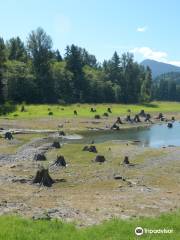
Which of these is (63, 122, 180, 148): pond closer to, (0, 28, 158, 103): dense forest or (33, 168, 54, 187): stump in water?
(33, 168, 54, 187): stump in water

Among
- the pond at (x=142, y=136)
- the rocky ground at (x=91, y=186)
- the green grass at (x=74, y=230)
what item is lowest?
the pond at (x=142, y=136)

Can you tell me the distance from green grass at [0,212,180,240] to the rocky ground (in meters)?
2.43

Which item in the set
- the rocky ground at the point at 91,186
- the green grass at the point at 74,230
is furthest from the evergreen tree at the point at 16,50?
the green grass at the point at 74,230

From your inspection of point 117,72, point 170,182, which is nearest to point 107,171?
point 170,182

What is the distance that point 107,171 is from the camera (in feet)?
139

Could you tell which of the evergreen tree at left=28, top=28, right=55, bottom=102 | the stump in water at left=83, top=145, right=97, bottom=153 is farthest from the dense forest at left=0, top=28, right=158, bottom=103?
the stump in water at left=83, top=145, right=97, bottom=153

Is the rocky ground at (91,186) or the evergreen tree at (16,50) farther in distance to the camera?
the evergreen tree at (16,50)

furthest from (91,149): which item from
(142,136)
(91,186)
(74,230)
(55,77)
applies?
(55,77)

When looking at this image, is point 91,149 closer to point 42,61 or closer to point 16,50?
point 42,61

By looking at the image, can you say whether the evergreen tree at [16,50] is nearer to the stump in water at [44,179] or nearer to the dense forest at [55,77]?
the dense forest at [55,77]

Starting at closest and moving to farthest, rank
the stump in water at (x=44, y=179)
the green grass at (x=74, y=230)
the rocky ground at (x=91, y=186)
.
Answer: the green grass at (x=74, y=230), the rocky ground at (x=91, y=186), the stump in water at (x=44, y=179)

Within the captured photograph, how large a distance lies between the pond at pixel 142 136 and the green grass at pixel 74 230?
5084cm

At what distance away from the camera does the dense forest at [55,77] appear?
13362 centimetres

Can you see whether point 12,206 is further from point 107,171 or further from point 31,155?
point 31,155
